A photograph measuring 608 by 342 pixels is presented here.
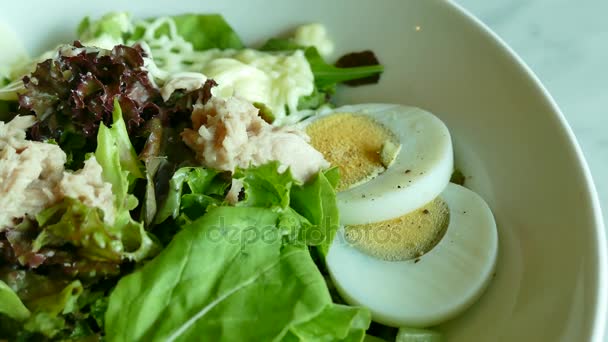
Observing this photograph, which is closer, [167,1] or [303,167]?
[303,167]

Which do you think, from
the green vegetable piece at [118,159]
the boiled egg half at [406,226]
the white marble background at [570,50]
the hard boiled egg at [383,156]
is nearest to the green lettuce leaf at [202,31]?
the hard boiled egg at [383,156]

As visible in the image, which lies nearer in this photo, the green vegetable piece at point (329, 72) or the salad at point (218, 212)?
the salad at point (218, 212)

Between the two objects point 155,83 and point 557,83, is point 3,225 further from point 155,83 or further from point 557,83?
point 557,83

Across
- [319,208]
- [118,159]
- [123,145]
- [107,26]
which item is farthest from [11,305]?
[107,26]

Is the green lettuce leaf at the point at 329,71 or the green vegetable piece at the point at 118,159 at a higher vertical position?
the green vegetable piece at the point at 118,159

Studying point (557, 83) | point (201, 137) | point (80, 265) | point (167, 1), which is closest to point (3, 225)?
point (80, 265)

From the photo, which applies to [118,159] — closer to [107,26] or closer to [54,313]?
[54,313]

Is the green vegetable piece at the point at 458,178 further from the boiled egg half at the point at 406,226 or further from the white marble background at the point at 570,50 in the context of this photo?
the white marble background at the point at 570,50
